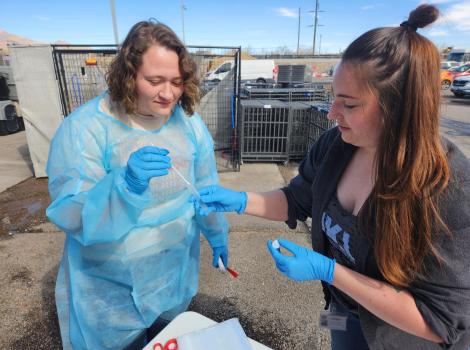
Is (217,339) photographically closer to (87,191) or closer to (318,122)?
(87,191)

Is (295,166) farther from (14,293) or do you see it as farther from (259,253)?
(14,293)

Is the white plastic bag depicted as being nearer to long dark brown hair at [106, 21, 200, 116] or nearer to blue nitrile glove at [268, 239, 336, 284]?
blue nitrile glove at [268, 239, 336, 284]

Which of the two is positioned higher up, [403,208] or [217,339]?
[403,208]

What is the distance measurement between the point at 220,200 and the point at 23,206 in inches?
157

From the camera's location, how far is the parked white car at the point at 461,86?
16125mm

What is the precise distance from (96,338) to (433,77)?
1.76 meters

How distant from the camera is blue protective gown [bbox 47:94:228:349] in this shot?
1.25 m

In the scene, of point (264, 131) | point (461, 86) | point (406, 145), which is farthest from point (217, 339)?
point (461, 86)

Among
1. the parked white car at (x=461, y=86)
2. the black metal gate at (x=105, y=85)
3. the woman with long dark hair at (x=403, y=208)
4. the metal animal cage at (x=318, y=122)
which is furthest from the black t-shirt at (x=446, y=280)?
the parked white car at (x=461, y=86)

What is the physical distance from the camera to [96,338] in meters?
1.55

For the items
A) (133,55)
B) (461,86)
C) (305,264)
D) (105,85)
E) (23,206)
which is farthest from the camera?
(461,86)

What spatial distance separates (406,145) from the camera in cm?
92

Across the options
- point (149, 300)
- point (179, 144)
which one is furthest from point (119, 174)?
point (149, 300)

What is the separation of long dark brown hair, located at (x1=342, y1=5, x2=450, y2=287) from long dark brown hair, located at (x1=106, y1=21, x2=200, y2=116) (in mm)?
840
